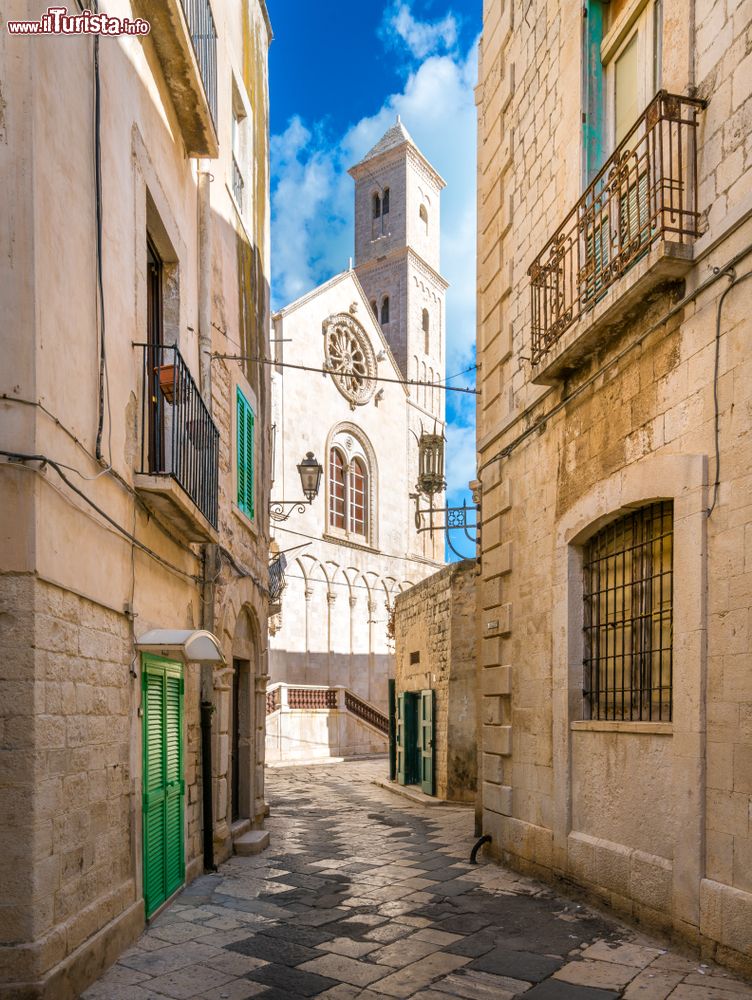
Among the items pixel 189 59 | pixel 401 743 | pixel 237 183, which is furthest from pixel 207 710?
pixel 401 743

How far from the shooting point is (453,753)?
14461mm

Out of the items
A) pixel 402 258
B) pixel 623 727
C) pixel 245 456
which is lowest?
pixel 623 727

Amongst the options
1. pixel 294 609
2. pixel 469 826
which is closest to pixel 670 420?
pixel 469 826

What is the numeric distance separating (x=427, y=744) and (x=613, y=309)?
1065 cm

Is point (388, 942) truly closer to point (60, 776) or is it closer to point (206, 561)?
point (60, 776)

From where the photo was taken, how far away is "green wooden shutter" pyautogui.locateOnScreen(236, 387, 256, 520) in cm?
1088

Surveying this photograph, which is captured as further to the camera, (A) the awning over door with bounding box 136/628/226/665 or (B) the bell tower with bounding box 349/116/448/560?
(B) the bell tower with bounding box 349/116/448/560

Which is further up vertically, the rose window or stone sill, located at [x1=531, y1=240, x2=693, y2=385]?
the rose window

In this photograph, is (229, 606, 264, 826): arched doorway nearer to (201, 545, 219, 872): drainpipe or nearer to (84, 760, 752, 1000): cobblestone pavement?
(84, 760, 752, 1000): cobblestone pavement

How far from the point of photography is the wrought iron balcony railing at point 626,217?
590cm

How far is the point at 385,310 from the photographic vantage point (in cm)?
4128

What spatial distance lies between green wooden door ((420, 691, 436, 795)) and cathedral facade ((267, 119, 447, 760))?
720 cm

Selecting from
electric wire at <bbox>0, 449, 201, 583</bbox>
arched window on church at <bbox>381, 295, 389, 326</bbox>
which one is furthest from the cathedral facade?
electric wire at <bbox>0, 449, 201, 583</bbox>

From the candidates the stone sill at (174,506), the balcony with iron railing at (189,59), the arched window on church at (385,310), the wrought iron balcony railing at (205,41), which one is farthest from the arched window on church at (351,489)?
the stone sill at (174,506)
